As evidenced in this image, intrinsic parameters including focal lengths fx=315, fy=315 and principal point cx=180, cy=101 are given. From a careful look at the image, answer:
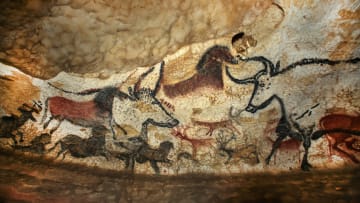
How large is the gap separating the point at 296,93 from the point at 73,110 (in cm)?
114

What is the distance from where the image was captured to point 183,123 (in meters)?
1.62

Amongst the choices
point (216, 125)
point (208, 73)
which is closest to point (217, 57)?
point (208, 73)

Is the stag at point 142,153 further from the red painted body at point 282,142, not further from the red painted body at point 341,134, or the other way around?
the red painted body at point 341,134

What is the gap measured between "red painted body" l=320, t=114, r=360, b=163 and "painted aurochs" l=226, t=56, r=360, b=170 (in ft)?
0.11

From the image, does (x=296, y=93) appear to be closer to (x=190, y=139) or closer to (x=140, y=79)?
(x=190, y=139)

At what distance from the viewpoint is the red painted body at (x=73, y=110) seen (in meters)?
1.67

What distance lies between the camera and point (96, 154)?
1.67 meters

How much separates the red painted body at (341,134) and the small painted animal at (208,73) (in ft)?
1.68

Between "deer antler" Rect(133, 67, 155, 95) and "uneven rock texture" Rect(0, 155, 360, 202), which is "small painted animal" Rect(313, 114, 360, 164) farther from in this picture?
"deer antler" Rect(133, 67, 155, 95)

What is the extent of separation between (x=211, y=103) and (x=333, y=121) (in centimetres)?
57

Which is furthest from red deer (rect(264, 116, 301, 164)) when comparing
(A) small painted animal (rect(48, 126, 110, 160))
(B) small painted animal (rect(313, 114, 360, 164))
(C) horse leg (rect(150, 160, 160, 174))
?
(A) small painted animal (rect(48, 126, 110, 160))

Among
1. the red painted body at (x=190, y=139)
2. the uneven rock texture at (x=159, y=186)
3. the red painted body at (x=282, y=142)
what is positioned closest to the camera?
the uneven rock texture at (x=159, y=186)

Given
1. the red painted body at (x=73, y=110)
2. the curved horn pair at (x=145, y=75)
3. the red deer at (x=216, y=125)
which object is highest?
the curved horn pair at (x=145, y=75)

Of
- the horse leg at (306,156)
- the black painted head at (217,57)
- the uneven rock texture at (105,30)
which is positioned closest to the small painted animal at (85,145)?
the uneven rock texture at (105,30)
